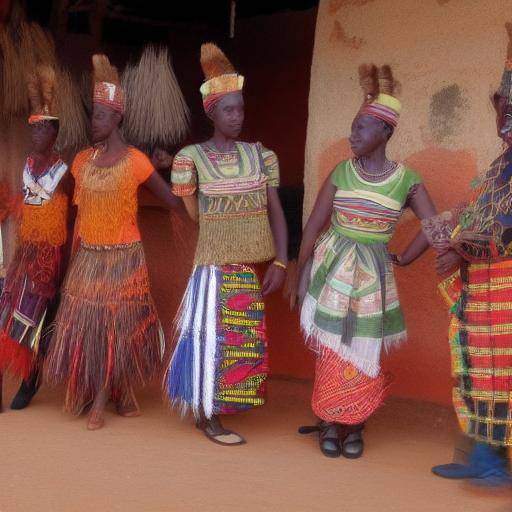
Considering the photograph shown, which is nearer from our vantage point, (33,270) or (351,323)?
(351,323)

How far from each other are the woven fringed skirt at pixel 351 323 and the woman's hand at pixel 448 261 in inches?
18.4

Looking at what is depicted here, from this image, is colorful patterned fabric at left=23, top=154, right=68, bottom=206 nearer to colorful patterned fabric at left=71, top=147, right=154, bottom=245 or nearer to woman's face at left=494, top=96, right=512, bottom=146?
colorful patterned fabric at left=71, top=147, right=154, bottom=245

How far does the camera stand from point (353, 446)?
13.8 feet

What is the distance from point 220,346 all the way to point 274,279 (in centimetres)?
43

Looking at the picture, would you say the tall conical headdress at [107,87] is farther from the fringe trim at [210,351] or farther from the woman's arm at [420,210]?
the woman's arm at [420,210]

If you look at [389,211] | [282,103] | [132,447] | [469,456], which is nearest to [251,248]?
[389,211]

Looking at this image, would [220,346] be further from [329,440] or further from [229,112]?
[229,112]

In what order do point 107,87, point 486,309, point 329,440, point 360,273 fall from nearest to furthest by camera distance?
point 486,309, point 360,273, point 329,440, point 107,87

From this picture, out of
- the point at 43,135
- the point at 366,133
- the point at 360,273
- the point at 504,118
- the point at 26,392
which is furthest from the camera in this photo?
the point at 26,392

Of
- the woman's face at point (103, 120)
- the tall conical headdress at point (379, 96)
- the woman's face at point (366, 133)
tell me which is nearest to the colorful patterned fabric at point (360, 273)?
the woman's face at point (366, 133)

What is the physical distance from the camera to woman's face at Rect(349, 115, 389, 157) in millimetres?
4020

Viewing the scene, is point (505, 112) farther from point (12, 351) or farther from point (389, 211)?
point (12, 351)

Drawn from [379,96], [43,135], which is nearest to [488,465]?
[379,96]

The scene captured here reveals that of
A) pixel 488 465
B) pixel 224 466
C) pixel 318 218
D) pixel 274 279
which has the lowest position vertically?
pixel 224 466
